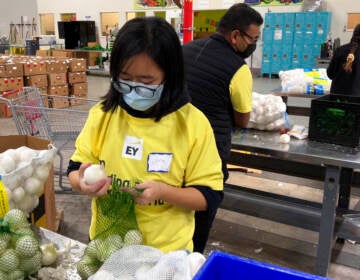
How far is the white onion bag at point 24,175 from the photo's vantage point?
48.3 inches

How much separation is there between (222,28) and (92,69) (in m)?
11.9

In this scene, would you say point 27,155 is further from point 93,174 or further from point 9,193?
point 93,174

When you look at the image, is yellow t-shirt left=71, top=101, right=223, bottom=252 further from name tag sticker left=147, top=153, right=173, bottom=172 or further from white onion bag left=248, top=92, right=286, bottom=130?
white onion bag left=248, top=92, right=286, bottom=130

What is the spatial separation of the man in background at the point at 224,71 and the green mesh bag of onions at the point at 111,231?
112 cm

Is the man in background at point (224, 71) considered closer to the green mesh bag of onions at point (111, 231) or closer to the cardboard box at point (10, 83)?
the green mesh bag of onions at point (111, 231)

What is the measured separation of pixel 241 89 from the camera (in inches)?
82.7

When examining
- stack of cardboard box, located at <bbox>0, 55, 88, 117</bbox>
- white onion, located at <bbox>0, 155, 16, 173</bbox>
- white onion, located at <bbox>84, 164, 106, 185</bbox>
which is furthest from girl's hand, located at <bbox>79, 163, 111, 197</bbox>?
stack of cardboard box, located at <bbox>0, 55, 88, 117</bbox>

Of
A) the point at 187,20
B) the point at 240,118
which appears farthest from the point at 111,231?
the point at 187,20

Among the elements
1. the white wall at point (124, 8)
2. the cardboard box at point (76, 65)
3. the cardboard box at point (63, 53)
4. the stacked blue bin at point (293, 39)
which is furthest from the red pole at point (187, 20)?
the cardboard box at point (63, 53)

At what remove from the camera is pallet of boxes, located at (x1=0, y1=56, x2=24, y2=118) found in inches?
278

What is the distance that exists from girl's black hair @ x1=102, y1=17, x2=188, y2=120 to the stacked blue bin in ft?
34.2

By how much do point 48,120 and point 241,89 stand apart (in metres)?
1.88

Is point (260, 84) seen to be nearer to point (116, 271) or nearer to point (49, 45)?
point (49, 45)

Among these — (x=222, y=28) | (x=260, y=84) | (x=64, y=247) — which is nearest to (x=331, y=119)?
(x=222, y=28)
